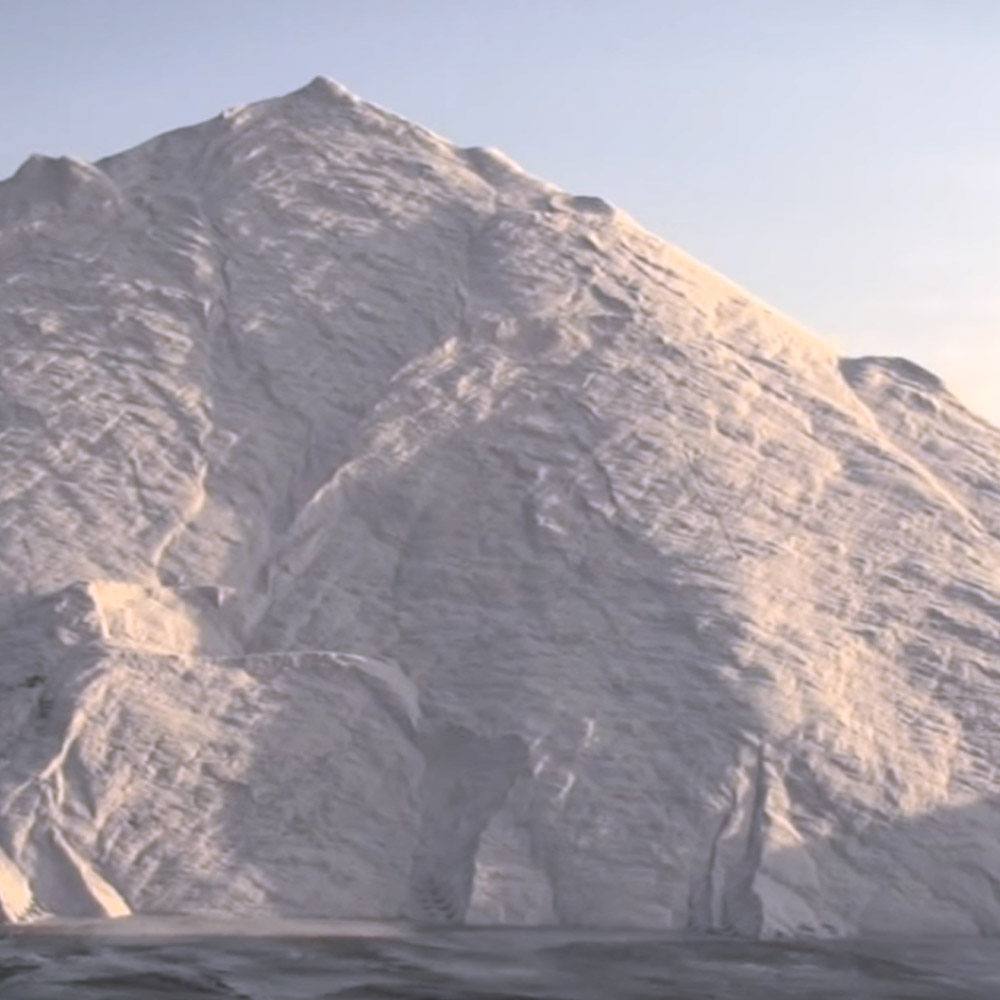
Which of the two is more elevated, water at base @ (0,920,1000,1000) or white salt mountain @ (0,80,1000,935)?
white salt mountain @ (0,80,1000,935)

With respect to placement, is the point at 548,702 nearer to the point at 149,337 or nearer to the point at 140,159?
the point at 149,337

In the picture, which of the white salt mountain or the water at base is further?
the white salt mountain

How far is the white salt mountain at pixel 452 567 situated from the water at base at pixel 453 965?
60 centimetres

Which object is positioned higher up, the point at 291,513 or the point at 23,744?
the point at 291,513

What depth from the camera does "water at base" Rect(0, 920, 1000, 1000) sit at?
9156 mm

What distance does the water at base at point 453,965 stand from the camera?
30.0 ft

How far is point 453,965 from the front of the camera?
394 inches

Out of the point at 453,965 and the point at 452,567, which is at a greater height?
the point at 452,567

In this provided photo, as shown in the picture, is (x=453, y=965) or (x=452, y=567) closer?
(x=453, y=965)

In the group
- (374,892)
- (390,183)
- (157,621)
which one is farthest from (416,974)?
(390,183)

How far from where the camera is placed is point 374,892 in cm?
1186

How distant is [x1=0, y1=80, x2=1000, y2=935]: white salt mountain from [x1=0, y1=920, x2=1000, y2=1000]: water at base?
0.60 meters

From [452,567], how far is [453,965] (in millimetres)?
4215

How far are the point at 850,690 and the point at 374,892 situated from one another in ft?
11.9
